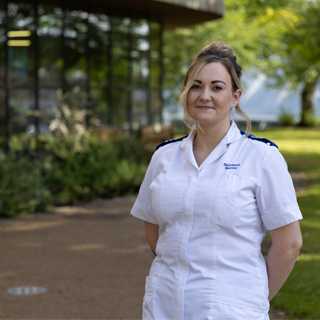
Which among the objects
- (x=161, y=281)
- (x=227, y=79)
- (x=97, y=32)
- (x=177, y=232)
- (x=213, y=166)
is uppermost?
(x=97, y=32)

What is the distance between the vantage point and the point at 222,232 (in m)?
2.17

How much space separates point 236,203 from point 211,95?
48cm

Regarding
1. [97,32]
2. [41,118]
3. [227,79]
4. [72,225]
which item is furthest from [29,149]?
[227,79]

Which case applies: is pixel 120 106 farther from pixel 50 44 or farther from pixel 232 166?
pixel 232 166

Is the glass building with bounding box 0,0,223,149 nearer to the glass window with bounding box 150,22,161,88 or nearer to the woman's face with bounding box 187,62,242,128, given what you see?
the glass window with bounding box 150,22,161,88

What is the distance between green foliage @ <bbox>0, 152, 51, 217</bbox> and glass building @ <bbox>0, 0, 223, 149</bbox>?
3.40 m

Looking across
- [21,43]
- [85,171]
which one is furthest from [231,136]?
[21,43]

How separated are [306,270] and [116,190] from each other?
606 cm

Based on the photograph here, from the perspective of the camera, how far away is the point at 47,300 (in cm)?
527

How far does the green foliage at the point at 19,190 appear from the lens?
9.08 meters

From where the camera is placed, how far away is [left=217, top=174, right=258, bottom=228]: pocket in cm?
216

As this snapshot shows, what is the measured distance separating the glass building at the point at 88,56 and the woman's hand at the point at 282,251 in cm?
1137

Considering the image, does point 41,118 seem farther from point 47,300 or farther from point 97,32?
point 47,300

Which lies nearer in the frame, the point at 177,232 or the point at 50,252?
the point at 177,232
